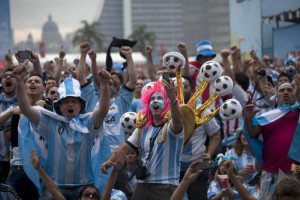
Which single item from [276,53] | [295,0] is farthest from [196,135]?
[295,0]

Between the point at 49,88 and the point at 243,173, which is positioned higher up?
the point at 49,88

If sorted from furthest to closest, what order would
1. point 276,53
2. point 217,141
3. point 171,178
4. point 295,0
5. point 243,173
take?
point 295,0 < point 276,53 < point 243,173 < point 217,141 < point 171,178

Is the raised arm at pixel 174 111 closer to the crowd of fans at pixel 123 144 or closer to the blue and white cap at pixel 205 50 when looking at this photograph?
the crowd of fans at pixel 123 144

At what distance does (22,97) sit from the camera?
342 inches

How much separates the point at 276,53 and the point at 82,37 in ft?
256

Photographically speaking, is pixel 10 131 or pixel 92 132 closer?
pixel 92 132

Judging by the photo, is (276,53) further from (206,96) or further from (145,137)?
(145,137)

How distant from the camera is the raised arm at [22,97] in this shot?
8.61 metres

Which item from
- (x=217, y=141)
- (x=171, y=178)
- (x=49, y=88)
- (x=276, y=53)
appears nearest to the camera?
(x=171, y=178)

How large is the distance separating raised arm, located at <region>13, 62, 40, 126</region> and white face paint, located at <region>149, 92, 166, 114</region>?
105 cm

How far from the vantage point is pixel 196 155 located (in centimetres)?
1018

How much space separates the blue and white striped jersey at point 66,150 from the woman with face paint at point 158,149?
33 centimetres

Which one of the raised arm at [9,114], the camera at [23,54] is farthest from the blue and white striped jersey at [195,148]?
the camera at [23,54]

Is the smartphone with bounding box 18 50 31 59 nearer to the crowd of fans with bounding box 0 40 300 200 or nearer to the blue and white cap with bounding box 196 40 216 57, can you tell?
the crowd of fans with bounding box 0 40 300 200
